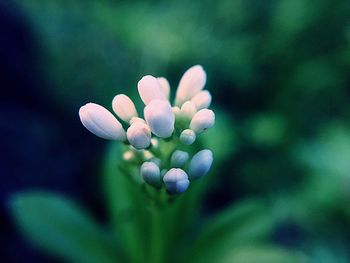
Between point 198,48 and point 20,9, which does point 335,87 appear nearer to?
point 198,48

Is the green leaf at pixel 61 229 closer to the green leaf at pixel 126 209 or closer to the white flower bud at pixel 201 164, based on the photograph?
the green leaf at pixel 126 209

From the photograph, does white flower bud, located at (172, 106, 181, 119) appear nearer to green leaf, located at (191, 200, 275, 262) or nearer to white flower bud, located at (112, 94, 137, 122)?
white flower bud, located at (112, 94, 137, 122)

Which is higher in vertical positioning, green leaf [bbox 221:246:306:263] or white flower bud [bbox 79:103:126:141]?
white flower bud [bbox 79:103:126:141]

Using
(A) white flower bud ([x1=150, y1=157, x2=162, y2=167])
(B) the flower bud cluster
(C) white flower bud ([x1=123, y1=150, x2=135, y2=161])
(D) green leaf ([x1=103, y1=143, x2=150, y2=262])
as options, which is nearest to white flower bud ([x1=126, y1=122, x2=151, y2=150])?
(B) the flower bud cluster

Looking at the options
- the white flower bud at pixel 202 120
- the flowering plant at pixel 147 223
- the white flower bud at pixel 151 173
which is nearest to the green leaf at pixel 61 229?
the flowering plant at pixel 147 223

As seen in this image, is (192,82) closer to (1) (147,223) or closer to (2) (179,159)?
(2) (179,159)

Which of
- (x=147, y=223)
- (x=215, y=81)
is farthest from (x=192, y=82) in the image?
Result: (x=215, y=81)
